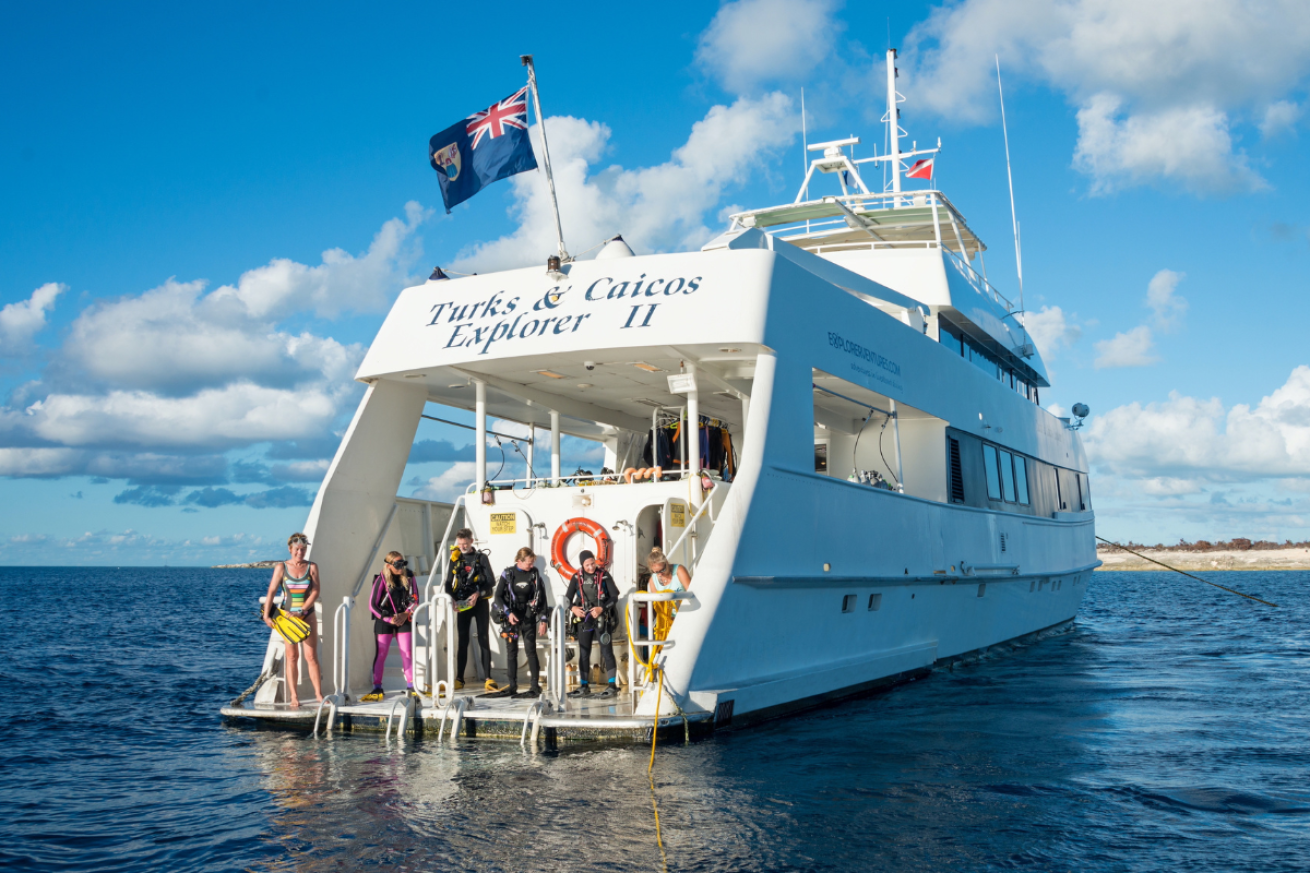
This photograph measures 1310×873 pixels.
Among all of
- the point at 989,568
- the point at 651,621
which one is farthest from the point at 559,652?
the point at 989,568

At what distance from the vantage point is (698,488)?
8766mm

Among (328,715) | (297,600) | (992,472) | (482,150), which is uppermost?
(482,150)

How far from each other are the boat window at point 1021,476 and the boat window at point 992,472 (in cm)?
109

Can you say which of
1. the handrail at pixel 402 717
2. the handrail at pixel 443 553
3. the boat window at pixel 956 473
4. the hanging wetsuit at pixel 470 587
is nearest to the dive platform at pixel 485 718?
the handrail at pixel 402 717

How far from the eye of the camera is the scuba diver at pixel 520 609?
27.4ft

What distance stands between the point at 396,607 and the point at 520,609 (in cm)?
110

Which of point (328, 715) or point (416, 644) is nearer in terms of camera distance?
point (328, 715)

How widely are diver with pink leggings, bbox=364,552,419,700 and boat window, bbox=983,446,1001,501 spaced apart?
832 cm

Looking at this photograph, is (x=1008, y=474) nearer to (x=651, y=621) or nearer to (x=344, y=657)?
(x=651, y=621)

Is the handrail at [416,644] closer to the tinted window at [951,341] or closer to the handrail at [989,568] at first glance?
the handrail at [989,568]

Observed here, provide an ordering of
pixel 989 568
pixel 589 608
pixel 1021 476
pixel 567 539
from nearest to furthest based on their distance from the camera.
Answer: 1. pixel 589 608
2. pixel 567 539
3. pixel 989 568
4. pixel 1021 476

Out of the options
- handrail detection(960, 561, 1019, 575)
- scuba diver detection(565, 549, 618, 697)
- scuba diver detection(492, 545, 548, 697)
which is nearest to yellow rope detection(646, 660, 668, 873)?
scuba diver detection(565, 549, 618, 697)

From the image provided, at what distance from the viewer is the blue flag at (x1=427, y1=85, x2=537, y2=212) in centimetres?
973

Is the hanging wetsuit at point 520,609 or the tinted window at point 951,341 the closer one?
the hanging wetsuit at point 520,609
